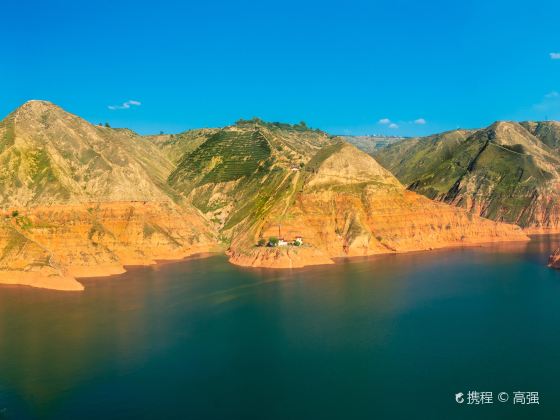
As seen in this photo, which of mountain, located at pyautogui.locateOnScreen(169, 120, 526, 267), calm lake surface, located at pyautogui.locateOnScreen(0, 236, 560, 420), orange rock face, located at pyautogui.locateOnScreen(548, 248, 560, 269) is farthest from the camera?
mountain, located at pyautogui.locateOnScreen(169, 120, 526, 267)

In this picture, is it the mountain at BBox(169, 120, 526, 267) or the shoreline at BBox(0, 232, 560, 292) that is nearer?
the shoreline at BBox(0, 232, 560, 292)

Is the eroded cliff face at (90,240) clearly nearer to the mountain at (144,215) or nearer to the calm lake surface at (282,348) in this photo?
the mountain at (144,215)

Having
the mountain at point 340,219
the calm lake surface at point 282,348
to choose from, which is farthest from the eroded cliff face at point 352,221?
the calm lake surface at point 282,348

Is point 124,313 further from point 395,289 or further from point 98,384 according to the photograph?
point 395,289

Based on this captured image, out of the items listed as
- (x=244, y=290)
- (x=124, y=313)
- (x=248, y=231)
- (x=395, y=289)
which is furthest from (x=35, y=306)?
(x=248, y=231)

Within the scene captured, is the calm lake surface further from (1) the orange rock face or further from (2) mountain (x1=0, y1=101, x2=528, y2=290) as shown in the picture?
(2) mountain (x1=0, y1=101, x2=528, y2=290)

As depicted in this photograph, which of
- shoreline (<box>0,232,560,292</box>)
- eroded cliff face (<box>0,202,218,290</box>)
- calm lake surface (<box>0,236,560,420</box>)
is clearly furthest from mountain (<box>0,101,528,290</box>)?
calm lake surface (<box>0,236,560,420</box>)

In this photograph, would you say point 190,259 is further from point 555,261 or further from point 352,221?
point 555,261
